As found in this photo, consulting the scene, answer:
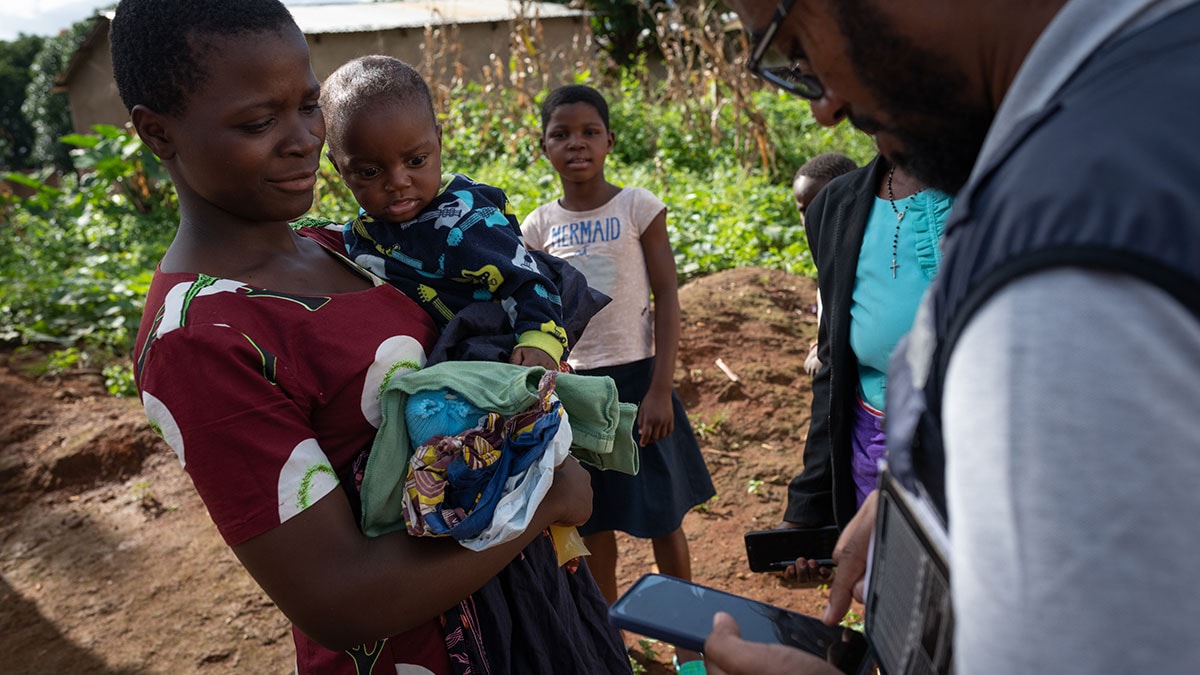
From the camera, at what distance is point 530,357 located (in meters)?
1.80

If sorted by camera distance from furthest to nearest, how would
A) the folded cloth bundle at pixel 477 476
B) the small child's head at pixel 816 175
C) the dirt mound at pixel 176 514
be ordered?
the small child's head at pixel 816 175 → the dirt mound at pixel 176 514 → the folded cloth bundle at pixel 477 476

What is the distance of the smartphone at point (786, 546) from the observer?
6.04ft

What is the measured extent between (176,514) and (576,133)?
3.22 metres

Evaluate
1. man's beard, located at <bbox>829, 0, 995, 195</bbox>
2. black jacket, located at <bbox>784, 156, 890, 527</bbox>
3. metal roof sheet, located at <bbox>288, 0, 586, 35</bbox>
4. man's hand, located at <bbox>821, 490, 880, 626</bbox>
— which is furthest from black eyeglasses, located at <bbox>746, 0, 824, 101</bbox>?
metal roof sheet, located at <bbox>288, 0, 586, 35</bbox>

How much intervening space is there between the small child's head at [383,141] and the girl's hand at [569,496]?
2.40ft

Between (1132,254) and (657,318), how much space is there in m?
2.91

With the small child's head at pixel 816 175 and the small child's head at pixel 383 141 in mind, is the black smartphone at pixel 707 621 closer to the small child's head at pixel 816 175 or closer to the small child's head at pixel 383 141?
the small child's head at pixel 383 141

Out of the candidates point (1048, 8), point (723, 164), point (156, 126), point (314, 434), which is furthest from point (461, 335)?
point (723, 164)

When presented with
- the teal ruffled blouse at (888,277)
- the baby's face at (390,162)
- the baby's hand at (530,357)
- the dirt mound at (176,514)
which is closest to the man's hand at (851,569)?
the baby's hand at (530,357)

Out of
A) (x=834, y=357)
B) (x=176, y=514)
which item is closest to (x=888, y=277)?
(x=834, y=357)

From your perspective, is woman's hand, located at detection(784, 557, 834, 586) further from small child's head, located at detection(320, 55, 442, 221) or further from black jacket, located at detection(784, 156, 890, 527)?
small child's head, located at detection(320, 55, 442, 221)

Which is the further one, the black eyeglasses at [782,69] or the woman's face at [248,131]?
the woman's face at [248,131]

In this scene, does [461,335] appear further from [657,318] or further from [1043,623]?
[657,318]

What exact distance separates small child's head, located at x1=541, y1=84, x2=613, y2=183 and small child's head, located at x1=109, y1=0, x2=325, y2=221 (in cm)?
202
